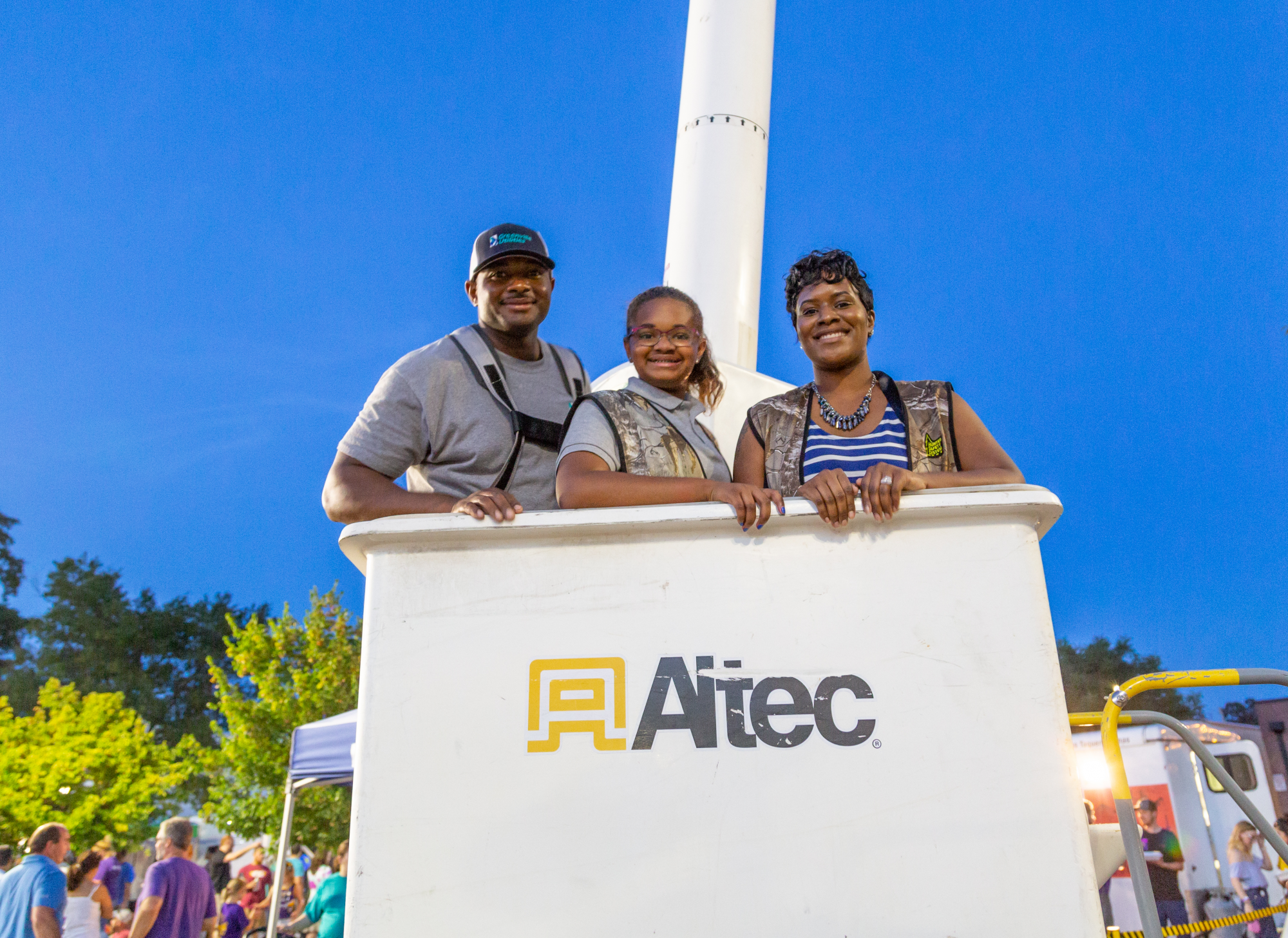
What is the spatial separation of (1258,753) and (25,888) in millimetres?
11114

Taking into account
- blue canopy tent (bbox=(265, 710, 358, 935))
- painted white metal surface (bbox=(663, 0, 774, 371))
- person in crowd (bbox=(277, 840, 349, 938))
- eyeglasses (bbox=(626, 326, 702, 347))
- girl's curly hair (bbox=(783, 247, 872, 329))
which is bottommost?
person in crowd (bbox=(277, 840, 349, 938))

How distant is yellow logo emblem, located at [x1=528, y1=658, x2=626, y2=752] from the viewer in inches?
59.6

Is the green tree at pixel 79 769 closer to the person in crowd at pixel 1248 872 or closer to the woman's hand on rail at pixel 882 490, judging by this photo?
the person in crowd at pixel 1248 872

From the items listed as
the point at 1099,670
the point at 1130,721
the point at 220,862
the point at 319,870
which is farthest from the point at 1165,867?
the point at 1099,670

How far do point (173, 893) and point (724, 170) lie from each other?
7190mm

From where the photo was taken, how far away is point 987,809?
1.45m

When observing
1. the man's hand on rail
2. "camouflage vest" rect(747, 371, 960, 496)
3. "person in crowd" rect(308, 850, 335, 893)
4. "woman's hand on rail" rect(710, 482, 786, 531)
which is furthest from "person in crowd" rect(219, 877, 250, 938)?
"woman's hand on rail" rect(710, 482, 786, 531)

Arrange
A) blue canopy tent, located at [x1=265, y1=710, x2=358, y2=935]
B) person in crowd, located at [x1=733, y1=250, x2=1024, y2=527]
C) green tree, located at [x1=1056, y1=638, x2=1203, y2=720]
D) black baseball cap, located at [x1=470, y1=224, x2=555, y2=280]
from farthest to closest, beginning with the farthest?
green tree, located at [x1=1056, y1=638, x2=1203, y2=720] → blue canopy tent, located at [x1=265, y1=710, x2=358, y2=935] → black baseball cap, located at [x1=470, y1=224, x2=555, y2=280] → person in crowd, located at [x1=733, y1=250, x2=1024, y2=527]

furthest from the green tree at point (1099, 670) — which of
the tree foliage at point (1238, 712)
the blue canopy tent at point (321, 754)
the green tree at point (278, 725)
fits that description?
the blue canopy tent at point (321, 754)

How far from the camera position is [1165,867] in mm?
8258

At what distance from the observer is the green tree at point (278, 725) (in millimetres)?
20797

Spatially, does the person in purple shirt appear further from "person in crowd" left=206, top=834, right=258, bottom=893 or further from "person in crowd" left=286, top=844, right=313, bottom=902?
"person in crowd" left=286, top=844, right=313, bottom=902

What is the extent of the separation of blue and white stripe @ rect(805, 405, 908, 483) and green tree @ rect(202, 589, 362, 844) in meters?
19.6

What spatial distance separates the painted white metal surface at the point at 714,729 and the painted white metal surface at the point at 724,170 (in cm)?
584
